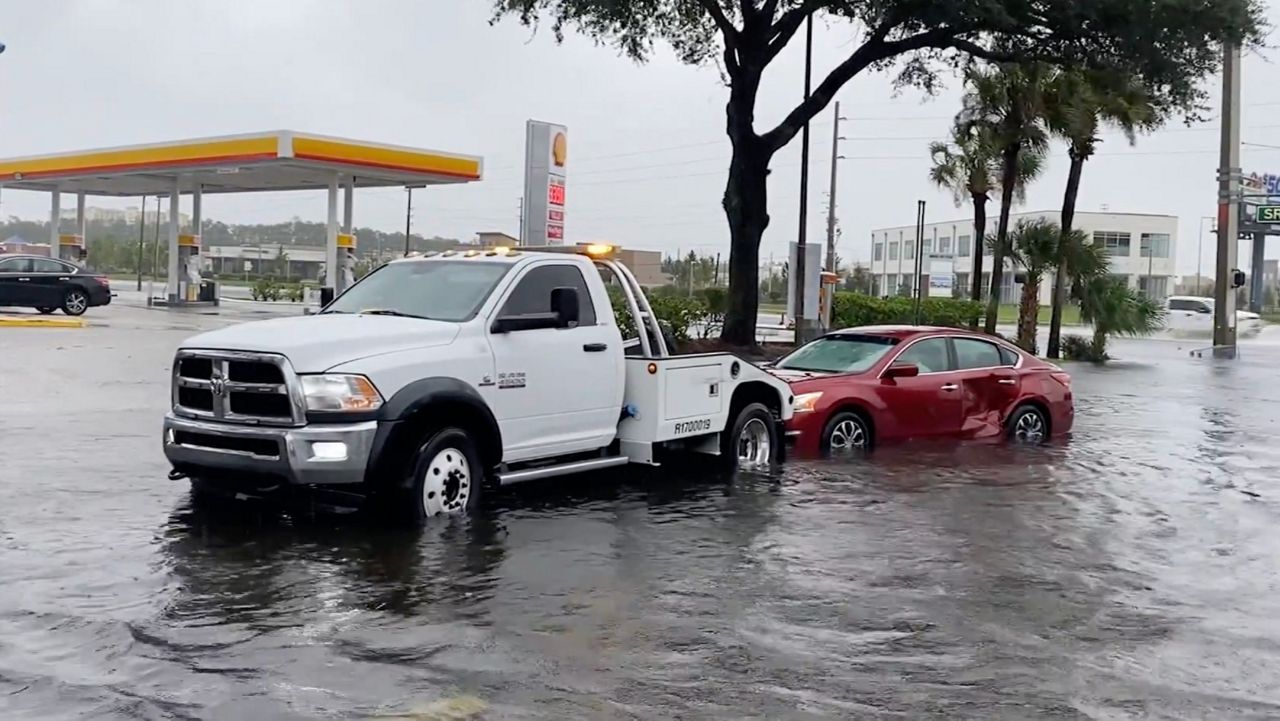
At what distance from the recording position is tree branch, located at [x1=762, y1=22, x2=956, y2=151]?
83.7 ft

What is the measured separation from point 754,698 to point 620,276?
5604 millimetres

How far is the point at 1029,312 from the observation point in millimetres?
33688

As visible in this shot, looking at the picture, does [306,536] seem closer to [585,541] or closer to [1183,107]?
[585,541]

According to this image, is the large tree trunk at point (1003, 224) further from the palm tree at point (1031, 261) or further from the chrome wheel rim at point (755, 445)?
the chrome wheel rim at point (755, 445)

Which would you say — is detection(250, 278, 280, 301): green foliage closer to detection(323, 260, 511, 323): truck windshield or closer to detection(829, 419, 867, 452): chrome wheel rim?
detection(829, 419, 867, 452): chrome wheel rim

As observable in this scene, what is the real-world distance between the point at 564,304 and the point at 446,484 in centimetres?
156

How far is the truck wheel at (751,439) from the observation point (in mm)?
11234

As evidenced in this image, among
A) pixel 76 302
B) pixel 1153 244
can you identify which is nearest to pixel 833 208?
pixel 76 302

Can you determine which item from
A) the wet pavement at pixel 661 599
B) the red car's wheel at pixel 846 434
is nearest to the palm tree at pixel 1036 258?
the red car's wheel at pixel 846 434

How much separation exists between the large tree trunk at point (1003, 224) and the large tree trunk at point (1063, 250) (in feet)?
4.58

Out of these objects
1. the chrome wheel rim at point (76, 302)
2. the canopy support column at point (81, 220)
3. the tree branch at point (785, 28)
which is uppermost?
the tree branch at point (785, 28)

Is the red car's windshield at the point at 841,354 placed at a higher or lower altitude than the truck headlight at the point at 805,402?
higher

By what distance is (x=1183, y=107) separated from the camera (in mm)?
26344

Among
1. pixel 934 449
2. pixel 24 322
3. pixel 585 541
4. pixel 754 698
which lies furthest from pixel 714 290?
pixel 754 698
